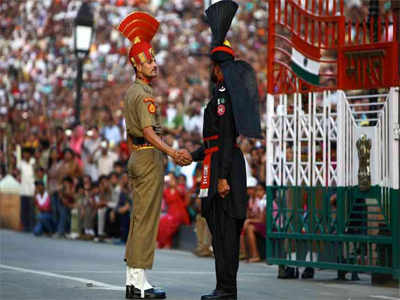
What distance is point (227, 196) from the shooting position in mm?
10484

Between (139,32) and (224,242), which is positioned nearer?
(224,242)

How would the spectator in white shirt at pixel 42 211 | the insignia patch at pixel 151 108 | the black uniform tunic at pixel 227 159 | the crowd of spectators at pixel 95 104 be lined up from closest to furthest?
the black uniform tunic at pixel 227 159, the insignia patch at pixel 151 108, the crowd of spectators at pixel 95 104, the spectator in white shirt at pixel 42 211

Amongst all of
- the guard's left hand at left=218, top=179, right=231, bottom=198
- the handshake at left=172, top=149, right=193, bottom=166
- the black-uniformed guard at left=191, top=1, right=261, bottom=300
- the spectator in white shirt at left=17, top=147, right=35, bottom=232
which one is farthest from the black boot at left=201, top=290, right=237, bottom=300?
the spectator in white shirt at left=17, top=147, right=35, bottom=232

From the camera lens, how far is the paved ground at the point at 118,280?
11.0 metres

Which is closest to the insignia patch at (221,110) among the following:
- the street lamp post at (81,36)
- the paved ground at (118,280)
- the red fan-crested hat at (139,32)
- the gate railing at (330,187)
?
the red fan-crested hat at (139,32)

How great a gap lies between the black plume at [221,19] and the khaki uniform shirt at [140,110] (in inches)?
32.0

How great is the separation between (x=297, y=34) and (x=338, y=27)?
0.56 meters

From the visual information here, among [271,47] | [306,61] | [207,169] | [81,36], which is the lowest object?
[207,169]

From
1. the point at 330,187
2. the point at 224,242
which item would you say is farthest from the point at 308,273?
the point at 224,242

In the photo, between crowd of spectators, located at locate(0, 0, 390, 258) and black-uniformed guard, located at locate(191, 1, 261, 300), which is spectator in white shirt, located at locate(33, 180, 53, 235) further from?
black-uniformed guard, located at locate(191, 1, 261, 300)

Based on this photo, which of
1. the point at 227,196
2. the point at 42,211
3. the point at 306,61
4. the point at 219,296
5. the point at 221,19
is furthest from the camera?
the point at 42,211

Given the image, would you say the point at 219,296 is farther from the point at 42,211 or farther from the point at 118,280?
the point at 42,211

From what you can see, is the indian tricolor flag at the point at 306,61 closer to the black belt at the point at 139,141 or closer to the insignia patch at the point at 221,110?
the insignia patch at the point at 221,110

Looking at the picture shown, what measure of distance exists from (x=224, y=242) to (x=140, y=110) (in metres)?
1.47
